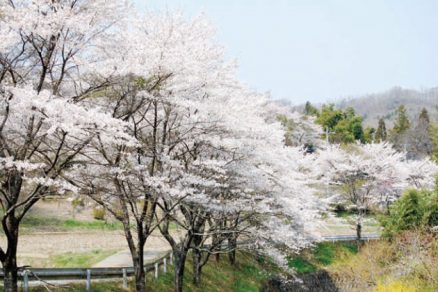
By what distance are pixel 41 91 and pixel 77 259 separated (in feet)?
36.8

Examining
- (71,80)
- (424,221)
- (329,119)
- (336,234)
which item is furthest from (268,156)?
(329,119)

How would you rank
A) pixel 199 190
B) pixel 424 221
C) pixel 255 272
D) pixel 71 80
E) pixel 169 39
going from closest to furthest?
pixel 71 80, pixel 169 39, pixel 199 190, pixel 424 221, pixel 255 272

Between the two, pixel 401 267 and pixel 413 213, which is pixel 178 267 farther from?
pixel 413 213

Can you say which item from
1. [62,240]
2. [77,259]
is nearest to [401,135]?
[62,240]

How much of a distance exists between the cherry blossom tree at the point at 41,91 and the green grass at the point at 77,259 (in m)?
7.70

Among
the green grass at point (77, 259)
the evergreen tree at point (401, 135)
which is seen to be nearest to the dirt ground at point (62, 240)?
the green grass at point (77, 259)

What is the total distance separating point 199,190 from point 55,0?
264 inches

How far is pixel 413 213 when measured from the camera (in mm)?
27281

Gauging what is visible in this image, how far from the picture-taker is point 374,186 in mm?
39438

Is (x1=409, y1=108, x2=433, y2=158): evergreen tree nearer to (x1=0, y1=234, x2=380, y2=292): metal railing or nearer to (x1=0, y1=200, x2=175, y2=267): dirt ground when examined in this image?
(x1=0, y1=200, x2=175, y2=267): dirt ground

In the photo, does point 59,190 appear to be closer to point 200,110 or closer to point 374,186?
point 200,110

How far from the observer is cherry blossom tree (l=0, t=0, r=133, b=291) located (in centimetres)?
1052

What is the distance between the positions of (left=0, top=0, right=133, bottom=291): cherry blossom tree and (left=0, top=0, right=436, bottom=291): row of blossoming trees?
30 millimetres

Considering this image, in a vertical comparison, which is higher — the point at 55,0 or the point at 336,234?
the point at 55,0
